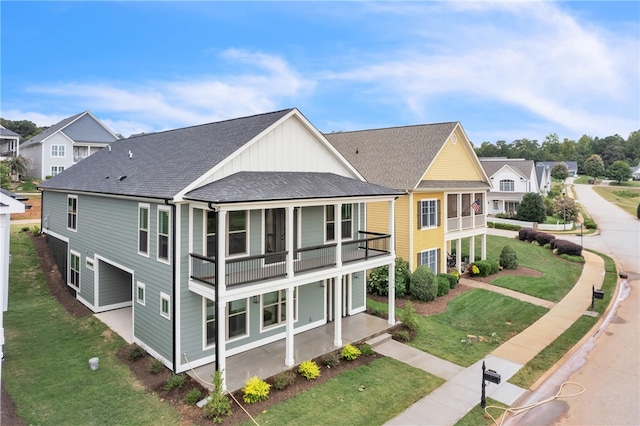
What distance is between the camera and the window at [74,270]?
17062 millimetres

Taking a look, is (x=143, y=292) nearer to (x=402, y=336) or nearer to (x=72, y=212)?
(x=72, y=212)

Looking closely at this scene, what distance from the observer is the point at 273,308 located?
13.4 metres

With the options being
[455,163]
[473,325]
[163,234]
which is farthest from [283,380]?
[455,163]

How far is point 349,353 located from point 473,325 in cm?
629

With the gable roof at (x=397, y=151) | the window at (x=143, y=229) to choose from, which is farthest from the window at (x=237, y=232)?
the gable roof at (x=397, y=151)

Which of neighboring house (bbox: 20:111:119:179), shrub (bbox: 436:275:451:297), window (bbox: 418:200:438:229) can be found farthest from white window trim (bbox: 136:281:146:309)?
neighboring house (bbox: 20:111:119:179)

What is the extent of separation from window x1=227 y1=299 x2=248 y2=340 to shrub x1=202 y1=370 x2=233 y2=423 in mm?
2943

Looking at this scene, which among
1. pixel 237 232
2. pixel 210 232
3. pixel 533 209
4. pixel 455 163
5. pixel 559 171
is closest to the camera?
pixel 210 232

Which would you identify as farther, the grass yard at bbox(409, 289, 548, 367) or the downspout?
the grass yard at bbox(409, 289, 548, 367)

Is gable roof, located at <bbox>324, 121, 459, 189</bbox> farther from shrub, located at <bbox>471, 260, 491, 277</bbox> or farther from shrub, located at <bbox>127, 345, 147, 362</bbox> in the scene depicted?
shrub, located at <bbox>127, 345, 147, 362</bbox>

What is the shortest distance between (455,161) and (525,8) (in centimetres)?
868

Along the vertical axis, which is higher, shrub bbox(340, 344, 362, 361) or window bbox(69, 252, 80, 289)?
window bbox(69, 252, 80, 289)

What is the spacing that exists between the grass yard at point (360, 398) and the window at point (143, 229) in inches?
263

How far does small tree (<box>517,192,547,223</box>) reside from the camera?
42844mm
